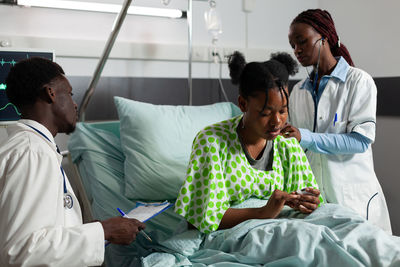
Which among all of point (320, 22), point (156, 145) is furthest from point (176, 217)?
point (320, 22)

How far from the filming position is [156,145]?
2.14 metres

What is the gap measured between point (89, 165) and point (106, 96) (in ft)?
2.13

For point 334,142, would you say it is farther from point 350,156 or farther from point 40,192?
point 40,192

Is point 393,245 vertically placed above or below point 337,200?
above

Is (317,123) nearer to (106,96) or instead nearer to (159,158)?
(159,158)

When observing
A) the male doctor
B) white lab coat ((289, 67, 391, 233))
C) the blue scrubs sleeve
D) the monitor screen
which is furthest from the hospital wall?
the male doctor

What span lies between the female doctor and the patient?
0.31 meters

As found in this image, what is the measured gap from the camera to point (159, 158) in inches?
83.1

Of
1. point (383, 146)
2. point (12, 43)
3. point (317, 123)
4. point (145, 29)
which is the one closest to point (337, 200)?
point (317, 123)

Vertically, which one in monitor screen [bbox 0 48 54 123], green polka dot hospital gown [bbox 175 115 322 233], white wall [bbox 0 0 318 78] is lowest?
green polka dot hospital gown [bbox 175 115 322 233]

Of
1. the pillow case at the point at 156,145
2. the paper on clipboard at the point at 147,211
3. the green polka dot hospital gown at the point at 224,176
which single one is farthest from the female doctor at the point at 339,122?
the paper on clipboard at the point at 147,211

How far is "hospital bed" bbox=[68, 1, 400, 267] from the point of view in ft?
3.95

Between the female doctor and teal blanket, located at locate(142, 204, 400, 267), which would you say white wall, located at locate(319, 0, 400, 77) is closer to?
the female doctor

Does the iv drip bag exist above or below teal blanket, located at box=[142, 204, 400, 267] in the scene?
above
